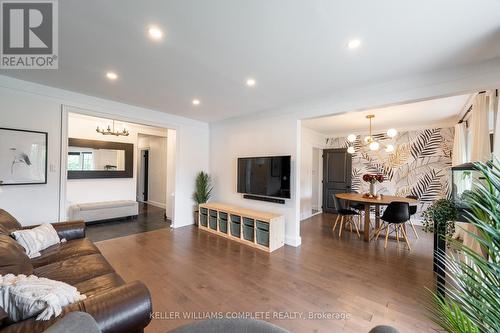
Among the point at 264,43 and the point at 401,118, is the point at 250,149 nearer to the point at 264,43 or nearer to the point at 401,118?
the point at 264,43

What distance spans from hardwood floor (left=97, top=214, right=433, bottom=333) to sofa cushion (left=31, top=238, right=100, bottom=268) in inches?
24.6

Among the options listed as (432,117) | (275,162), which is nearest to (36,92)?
(275,162)

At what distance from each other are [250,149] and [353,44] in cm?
284

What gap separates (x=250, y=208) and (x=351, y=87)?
9.57ft

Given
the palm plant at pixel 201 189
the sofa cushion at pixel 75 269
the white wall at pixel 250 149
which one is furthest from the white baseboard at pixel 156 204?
the sofa cushion at pixel 75 269

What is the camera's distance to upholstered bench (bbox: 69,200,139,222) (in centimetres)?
465

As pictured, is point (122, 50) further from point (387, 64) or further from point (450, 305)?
point (450, 305)

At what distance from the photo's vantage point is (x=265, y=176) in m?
4.07

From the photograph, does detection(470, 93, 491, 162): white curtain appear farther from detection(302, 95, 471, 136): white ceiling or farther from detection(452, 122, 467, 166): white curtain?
detection(452, 122, 467, 166): white curtain

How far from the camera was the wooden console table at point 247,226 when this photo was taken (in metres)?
3.56

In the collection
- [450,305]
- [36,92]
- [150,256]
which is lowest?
[150,256]

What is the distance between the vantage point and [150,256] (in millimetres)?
3184

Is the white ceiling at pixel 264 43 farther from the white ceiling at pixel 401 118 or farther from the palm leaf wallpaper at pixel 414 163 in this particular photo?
the palm leaf wallpaper at pixel 414 163

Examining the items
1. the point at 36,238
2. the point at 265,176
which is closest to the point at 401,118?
the point at 265,176
